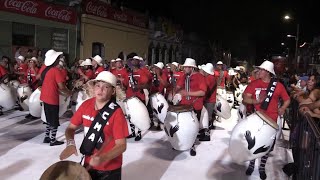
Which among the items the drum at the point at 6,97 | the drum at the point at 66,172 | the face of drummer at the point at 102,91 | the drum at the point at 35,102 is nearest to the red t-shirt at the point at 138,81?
the drum at the point at 35,102

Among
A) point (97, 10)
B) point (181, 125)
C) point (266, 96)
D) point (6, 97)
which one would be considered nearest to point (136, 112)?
point (181, 125)

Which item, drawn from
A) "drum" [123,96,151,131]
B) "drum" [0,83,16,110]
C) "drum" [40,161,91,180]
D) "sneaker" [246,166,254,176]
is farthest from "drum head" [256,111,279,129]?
"drum" [0,83,16,110]

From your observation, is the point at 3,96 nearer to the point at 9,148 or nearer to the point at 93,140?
the point at 9,148

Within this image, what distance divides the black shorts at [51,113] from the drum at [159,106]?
104 inches

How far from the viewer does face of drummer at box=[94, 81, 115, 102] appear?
3.37m

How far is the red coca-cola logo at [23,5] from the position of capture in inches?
637

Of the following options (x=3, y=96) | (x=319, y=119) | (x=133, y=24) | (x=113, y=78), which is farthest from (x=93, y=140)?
(x=133, y=24)

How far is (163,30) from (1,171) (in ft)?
90.5

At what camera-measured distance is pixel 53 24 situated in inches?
761

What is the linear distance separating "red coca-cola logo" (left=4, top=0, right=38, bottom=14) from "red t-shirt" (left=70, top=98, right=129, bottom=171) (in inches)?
561

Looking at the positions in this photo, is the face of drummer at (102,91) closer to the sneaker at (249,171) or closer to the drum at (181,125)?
the drum at (181,125)

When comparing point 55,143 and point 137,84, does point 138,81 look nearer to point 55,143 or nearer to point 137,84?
point 137,84

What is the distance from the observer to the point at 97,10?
72.9 feet

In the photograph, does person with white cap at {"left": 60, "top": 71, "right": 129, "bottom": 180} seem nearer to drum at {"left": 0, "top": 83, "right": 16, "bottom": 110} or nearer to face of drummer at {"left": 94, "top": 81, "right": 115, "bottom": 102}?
face of drummer at {"left": 94, "top": 81, "right": 115, "bottom": 102}
